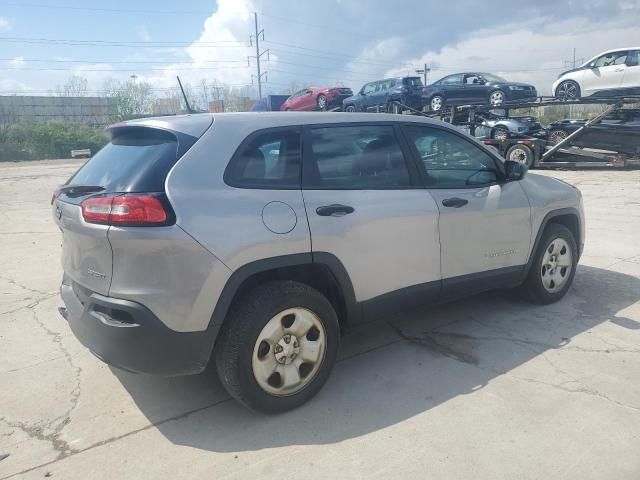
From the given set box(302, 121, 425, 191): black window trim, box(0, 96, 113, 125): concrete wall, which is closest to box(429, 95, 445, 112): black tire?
box(302, 121, 425, 191): black window trim

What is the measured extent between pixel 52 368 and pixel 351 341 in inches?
86.0

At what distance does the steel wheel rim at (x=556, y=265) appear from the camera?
14.7ft

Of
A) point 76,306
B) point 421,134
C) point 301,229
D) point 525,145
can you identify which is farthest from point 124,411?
point 525,145

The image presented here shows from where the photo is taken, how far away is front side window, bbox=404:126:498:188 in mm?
3682

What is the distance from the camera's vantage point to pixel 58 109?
48781 millimetres

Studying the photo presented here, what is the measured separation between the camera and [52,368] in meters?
3.59

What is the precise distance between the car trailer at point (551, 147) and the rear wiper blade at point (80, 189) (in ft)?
40.8

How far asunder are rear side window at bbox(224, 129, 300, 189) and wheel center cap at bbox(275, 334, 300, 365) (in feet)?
2.90

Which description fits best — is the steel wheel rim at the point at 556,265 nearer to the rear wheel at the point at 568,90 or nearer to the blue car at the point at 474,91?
the rear wheel at the point at 568,90

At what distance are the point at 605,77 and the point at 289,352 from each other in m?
15.5

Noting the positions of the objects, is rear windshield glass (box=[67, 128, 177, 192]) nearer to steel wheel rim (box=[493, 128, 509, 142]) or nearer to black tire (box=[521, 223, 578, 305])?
black tire (box=[521, 223, 578, 305])

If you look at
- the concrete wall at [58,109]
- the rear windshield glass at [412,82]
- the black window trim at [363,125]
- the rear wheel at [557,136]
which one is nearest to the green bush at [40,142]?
the concrete wall at [58,109]

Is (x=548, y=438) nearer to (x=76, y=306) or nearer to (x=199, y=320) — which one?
(x=199, y=320)

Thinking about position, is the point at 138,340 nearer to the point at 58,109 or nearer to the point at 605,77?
the point at 605,77
